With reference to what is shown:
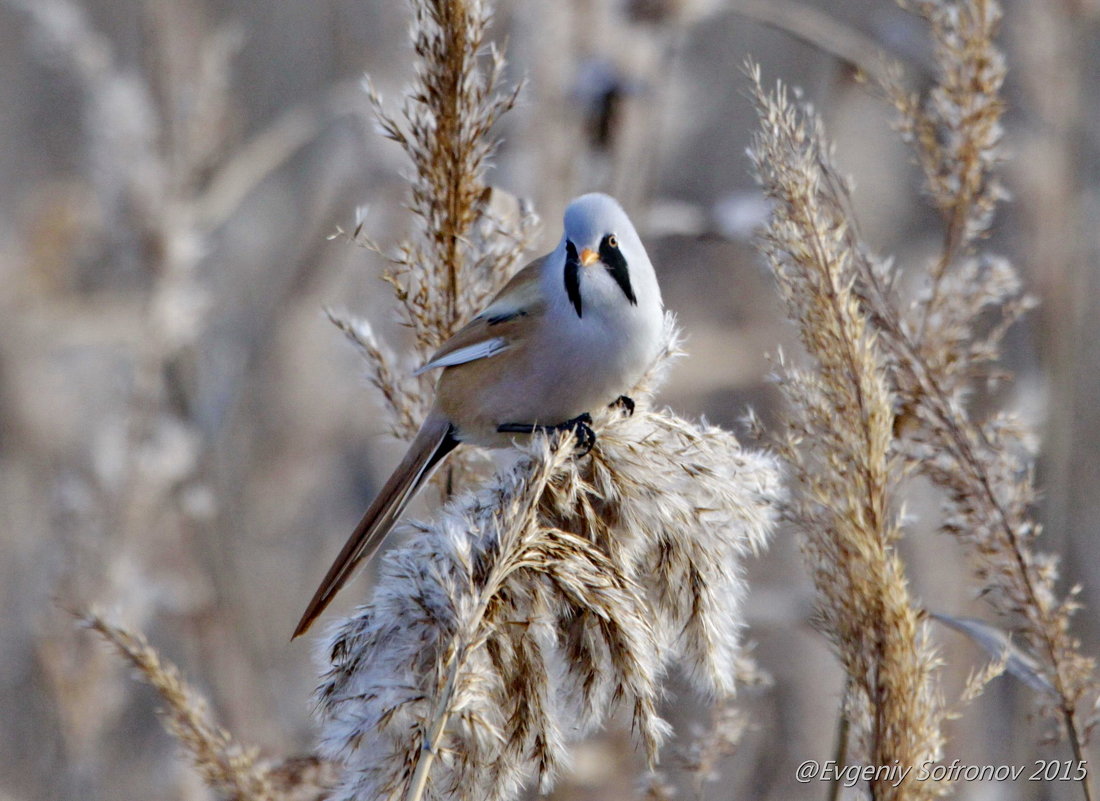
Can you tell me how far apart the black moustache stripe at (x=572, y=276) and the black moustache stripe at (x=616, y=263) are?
50 mm

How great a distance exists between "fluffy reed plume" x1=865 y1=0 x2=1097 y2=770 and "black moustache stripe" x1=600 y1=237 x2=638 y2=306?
20.1 inches

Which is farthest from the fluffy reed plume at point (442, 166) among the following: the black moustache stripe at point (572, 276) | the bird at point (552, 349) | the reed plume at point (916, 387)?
the reed plume at point (916, 387)

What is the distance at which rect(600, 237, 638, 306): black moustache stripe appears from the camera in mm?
2020

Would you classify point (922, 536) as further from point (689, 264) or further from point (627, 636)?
point (627, 636)

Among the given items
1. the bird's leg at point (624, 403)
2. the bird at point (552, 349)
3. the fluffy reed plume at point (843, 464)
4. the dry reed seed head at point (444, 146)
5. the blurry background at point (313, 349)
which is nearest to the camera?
the fluffy reed plume at point (843, 464)

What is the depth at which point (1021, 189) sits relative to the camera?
2957mm

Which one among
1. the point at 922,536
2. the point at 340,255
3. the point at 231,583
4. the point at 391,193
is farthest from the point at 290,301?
the point at 922,536

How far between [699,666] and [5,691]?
2981 mm

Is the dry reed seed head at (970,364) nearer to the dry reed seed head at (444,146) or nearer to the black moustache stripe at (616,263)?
the black moustache stripe at (616,263)

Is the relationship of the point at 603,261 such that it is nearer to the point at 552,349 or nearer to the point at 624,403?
the point at 552,349

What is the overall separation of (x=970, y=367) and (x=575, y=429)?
2.43 feet

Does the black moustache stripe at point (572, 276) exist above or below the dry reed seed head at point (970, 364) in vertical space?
above

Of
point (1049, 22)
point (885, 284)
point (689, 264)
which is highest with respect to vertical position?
point (689, 264)

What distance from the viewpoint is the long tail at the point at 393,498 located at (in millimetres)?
1729
